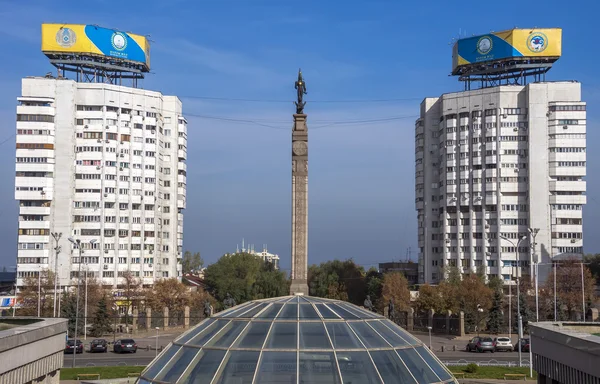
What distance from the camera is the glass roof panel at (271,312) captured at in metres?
16.9

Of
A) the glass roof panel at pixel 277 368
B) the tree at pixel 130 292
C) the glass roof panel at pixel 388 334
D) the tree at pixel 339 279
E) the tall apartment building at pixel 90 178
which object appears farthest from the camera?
the tree at pixel 339 279

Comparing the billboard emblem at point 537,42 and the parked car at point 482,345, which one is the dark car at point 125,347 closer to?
the parked car at point 482,345

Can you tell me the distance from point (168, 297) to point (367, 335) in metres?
51.4

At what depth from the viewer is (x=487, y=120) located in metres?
79.8

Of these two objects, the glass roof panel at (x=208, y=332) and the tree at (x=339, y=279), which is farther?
the tree at (x=339, y=279)

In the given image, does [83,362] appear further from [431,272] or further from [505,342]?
[431,272]

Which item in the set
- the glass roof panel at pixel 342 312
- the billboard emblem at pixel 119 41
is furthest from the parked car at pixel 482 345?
the billboard emblem at pixel 119 41

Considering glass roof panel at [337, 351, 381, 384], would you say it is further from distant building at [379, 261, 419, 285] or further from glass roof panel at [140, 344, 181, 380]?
distant building at [379, 261, 419, 285]

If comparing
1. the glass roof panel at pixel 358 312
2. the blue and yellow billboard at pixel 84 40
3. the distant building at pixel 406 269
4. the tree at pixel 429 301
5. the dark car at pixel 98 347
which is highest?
the blue and yellow billboard at pixel 84 40

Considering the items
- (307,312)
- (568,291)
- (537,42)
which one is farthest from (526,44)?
(307,312)

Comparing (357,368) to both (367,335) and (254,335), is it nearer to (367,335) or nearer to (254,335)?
(367,335)

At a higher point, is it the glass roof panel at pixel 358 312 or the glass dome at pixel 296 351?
the glass roof panel at pixel 358 312

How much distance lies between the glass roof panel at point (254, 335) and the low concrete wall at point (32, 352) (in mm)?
5662

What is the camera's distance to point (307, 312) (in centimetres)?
1716
